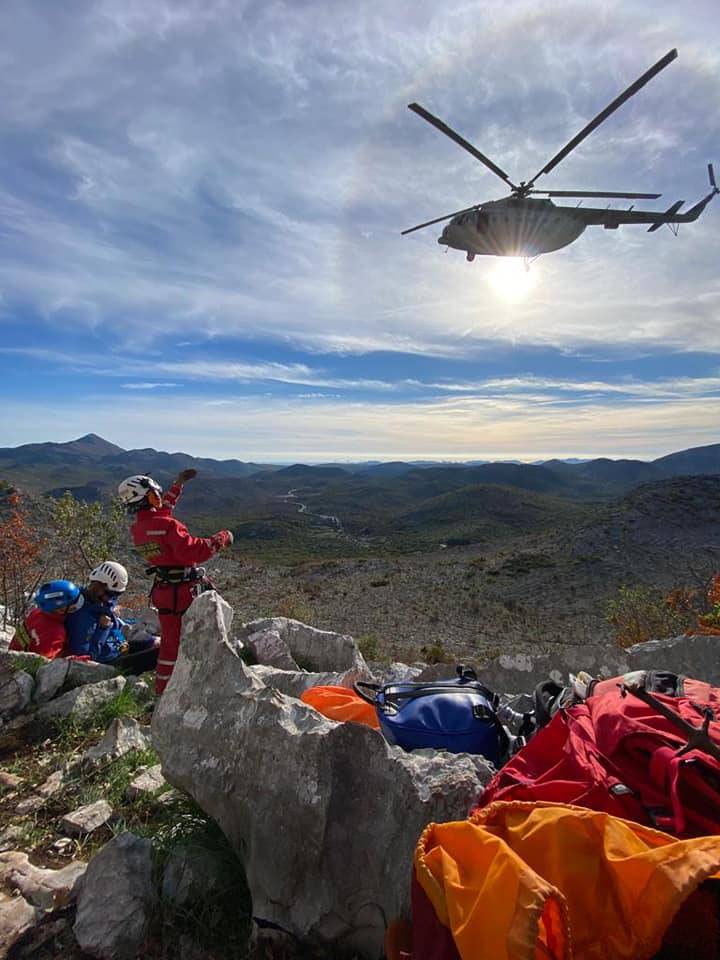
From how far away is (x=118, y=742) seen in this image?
452 cm

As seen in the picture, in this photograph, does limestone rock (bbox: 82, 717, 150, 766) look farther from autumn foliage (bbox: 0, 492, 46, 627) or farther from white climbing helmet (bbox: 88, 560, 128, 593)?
autumn foliage (bbox: 0, 492, 46, 627)

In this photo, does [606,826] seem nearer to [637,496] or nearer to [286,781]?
[286,781]

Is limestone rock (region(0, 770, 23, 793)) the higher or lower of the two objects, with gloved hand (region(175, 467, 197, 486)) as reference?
lower

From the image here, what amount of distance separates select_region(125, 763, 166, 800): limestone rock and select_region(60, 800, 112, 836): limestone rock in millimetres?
170

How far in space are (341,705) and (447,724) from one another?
2.75 ft

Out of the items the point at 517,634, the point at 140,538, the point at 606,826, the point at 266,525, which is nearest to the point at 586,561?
the point at 517,634

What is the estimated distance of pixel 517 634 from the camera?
25.2 m

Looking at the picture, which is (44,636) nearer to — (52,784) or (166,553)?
(166,553)

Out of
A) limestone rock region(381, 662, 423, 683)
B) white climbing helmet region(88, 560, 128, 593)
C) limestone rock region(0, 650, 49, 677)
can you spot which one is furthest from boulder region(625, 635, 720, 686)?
limestone rock region(0, 650, 49, 677)

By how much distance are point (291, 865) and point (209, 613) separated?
1.59m

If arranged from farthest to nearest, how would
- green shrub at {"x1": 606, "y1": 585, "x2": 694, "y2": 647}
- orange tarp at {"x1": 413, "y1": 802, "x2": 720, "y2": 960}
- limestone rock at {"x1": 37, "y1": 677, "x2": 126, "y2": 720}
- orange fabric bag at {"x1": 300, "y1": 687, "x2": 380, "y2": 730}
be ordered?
1. green shrub at {"x1": 606, "y1": 585, "x2": 694, "y2": 647}
2. limestone rock at {"x1": 37, "y1": 677, "x2": 126, "y2": 720}
3. orange fabric bag at {"x1": 300, "y1": 687, "x2": 380, "y2": 730}
4. orange tarp at {"x1": 413, "y1": 802, "x2": 720, "y2": 960}

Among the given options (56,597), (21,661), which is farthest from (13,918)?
(56,597)

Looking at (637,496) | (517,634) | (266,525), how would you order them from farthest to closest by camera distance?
(266,525) → (637,496) → (517,634)

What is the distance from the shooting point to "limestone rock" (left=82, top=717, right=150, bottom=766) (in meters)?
4.41
